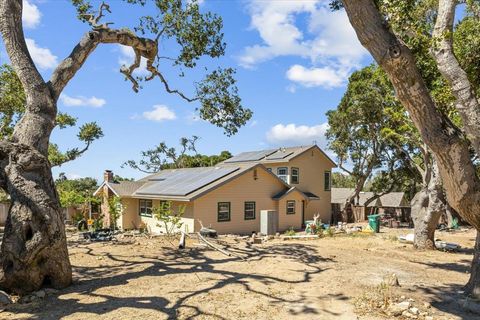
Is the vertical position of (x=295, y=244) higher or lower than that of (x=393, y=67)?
lower

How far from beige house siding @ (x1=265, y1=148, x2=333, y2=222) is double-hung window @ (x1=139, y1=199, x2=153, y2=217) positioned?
10378 millimetres

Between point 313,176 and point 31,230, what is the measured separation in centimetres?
2557

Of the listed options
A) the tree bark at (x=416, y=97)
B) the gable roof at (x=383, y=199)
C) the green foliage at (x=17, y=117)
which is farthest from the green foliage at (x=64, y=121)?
the gable roof at (x=383, y=199)

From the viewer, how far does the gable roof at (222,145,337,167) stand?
97.9ft

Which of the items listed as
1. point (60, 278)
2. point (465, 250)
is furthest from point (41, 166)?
point (465, 250)

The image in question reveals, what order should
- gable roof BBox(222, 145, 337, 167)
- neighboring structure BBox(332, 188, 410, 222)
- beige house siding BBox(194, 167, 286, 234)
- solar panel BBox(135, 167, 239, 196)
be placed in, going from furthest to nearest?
neighboring structure BBox(332, 188, 410, 222)
gable roof BBox(222, 145, 337, 167)
solar panel BBox(135, 167, 239, 196)
beige house siding BBox(194, 167, 286, 234)

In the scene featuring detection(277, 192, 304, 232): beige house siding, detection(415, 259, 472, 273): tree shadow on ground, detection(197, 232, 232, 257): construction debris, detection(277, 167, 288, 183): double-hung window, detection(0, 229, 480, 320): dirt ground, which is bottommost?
detection(415, 259, 472, 273): tree shadow on ground

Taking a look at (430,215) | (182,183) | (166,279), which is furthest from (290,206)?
(166,279)

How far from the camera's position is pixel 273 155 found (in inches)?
1249

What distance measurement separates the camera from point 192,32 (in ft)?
43.6

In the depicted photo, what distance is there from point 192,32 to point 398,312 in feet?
35.8

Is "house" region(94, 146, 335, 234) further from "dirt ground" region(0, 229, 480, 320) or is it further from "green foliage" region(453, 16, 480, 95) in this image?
"green foliage" region(453, 16, 480, 95)

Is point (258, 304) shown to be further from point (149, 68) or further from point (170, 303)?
point (149, 68)

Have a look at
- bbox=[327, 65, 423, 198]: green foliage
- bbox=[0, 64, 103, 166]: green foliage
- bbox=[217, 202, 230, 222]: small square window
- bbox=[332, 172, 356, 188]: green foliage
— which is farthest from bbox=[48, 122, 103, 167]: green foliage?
bbox=[332, 172, 356, 188]: green foliage
